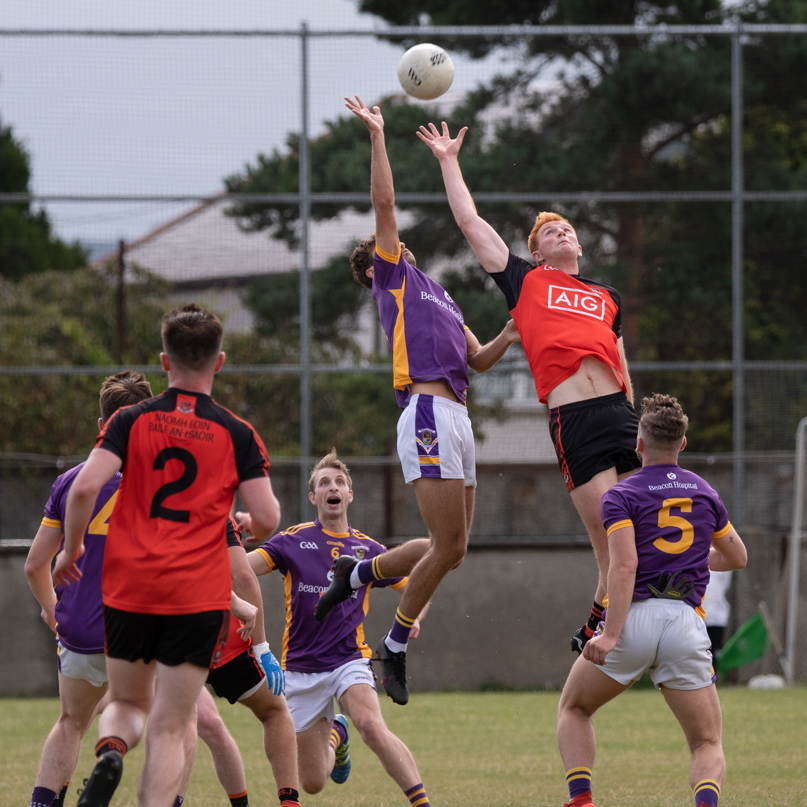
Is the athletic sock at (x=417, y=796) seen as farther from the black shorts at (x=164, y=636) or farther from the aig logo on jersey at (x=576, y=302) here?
the aig logo on jersey at (x=576, y=302)

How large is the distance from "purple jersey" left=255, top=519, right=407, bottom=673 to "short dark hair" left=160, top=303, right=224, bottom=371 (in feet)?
9.08

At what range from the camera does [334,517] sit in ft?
23.4

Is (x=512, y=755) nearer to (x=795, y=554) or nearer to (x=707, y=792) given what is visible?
(x=707, y=792)

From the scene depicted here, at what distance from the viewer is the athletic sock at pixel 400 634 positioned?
613cm

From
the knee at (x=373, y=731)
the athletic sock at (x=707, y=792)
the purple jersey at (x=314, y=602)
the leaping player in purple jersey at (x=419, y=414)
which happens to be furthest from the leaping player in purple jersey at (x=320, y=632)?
the athletic sock at (x=707, y=792)

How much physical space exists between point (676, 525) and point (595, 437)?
94 cm

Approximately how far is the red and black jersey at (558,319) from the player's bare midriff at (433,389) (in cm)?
48

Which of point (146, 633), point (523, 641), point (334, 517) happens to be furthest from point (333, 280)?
point (146, 633)

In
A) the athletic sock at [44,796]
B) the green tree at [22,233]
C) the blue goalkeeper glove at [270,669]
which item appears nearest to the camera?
the athletic sock at [44,796]

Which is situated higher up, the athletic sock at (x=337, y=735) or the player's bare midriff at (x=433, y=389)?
the player's bare midriff at (x=433, y=389)

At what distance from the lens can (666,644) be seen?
501cm

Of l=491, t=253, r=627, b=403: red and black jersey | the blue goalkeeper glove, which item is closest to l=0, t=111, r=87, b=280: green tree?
l=491, t=253, r=627, b=403: red and black jersey

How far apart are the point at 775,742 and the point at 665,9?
35.5ft

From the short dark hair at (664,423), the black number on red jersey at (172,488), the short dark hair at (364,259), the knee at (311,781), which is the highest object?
the short dark hair at (364,259)
